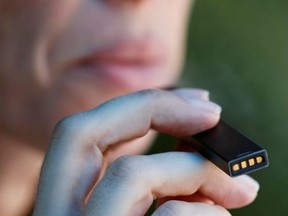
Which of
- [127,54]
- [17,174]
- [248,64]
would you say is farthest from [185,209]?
[248,64]

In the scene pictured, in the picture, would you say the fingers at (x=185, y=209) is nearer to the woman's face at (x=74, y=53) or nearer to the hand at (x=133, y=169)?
the hand at (x=133, y=169)

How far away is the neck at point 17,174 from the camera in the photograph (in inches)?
35.5

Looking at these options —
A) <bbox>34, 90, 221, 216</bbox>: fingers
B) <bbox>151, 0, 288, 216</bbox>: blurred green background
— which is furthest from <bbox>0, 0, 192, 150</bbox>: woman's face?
<bbox>151, 0, 288, 216</bbox>: blurred green background

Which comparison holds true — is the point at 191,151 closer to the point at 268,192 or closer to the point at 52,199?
the point at 52,199

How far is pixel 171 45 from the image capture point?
83 centimetres

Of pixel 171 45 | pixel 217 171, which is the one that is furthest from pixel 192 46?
pixel 217 171

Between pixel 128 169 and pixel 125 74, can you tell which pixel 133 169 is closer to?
pixel 128 169

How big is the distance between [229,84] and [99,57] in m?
0.49

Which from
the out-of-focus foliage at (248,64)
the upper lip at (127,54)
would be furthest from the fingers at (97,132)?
the out-of-focus foliage at (248,64)

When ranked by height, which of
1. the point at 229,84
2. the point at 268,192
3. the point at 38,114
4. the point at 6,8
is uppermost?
the point at 6,8

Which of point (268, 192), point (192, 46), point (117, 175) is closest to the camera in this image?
point (117, 175)

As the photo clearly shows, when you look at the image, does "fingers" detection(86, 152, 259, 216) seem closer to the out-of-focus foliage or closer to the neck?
the neck

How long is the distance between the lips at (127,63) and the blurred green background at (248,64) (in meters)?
0.40

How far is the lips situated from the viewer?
750 mm
